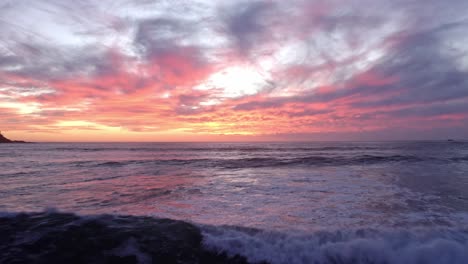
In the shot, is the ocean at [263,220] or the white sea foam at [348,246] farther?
the ocean at [263,220]

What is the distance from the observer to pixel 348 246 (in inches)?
196

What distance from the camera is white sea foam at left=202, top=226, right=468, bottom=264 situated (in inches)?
185

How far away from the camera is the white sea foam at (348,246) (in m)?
4.71

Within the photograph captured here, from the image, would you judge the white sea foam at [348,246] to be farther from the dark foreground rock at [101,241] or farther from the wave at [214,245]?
the dark foreground rock at [101,241]

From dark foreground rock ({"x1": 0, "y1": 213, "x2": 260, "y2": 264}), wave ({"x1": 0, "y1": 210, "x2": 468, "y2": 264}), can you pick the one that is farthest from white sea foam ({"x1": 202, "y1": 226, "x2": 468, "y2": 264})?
dark foreground rock ({"x1": 0, "y1": 213, "x2": 260, "y2": 264})

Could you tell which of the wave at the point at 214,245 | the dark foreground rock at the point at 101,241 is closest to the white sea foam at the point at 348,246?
the wave at the point at 214,245

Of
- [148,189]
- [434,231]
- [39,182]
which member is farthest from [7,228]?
[434,231]

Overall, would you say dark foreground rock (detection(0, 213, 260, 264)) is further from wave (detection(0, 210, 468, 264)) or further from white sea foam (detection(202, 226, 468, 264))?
white sea foam (detection(202, 226, 468, 264))

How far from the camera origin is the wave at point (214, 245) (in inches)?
185

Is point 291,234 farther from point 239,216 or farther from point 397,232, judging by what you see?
point 397,232

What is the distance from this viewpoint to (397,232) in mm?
5684

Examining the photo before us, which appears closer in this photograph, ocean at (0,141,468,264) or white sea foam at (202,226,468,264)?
white sea foam at (202,226,468,264)

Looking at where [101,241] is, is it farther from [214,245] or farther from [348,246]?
[348,246]

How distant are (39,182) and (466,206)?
17.9 m
